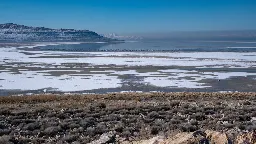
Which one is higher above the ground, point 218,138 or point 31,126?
point 218,138

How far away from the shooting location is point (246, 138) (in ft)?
15.9

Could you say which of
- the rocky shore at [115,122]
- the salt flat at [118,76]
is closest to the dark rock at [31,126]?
the rocky shore at [115,122]

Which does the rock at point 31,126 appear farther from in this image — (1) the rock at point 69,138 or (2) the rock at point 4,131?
(1) the rock at point 69,138

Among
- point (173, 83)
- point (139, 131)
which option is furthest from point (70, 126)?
point (173, 83)

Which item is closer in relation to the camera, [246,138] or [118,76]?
[246,138]

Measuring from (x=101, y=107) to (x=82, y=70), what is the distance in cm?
2757

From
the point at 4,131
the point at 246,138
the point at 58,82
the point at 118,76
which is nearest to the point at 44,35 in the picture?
the point at 118,76

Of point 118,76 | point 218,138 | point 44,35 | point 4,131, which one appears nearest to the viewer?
point 218,138

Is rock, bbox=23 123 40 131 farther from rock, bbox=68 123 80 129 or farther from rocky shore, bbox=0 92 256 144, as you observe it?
rock, bbox=68 123 80 129

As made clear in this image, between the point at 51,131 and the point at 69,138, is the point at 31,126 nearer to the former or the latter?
the point at 51,131

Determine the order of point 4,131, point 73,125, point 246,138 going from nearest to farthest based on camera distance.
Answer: point 246,138
point 4,131
point 73,125

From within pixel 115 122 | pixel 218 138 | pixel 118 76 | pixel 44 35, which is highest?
pixel 44 35

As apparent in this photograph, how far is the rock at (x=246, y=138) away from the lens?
4730mm

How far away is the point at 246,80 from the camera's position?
3391 centimetres
